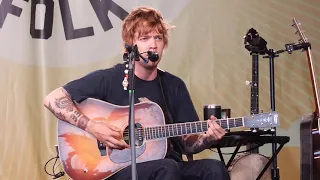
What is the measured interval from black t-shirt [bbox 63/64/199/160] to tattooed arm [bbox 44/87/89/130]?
3 cm

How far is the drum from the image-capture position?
10.7 ft

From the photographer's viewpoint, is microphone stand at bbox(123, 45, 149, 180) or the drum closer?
microphone stand at bbox(123, 45, 149, 180)

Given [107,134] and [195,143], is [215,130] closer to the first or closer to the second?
[195,143]

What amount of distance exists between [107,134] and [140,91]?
0.30 m

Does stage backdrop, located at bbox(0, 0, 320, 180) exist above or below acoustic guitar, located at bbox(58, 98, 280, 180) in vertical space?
above

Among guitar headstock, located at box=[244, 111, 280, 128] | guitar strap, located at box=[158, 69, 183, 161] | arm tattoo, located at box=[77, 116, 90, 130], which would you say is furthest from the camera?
guitar strap, located at box=[158, 69, 183, 161]

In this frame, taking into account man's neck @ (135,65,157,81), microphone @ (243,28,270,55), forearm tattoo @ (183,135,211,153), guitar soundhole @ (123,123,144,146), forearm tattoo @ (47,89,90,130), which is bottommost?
forearm tattoo @ (183,135,211,153)

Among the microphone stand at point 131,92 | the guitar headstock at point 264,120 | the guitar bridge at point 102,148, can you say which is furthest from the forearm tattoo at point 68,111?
the guitar headstock at point 264,120

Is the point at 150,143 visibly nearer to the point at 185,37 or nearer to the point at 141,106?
the point at 141,106

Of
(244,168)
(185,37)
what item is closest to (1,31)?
(185,37)

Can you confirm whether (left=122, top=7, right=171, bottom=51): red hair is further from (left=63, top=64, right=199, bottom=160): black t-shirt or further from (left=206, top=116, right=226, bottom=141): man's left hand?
(left=206, top=116, right=226, bottom=141): man's left hand

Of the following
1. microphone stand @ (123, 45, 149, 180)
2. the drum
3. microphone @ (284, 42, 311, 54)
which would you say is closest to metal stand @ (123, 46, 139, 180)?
microphone stand @ (123, 45, 149, 180)

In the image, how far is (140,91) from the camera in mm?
2838

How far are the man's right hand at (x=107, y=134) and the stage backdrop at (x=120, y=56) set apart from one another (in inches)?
43.2
